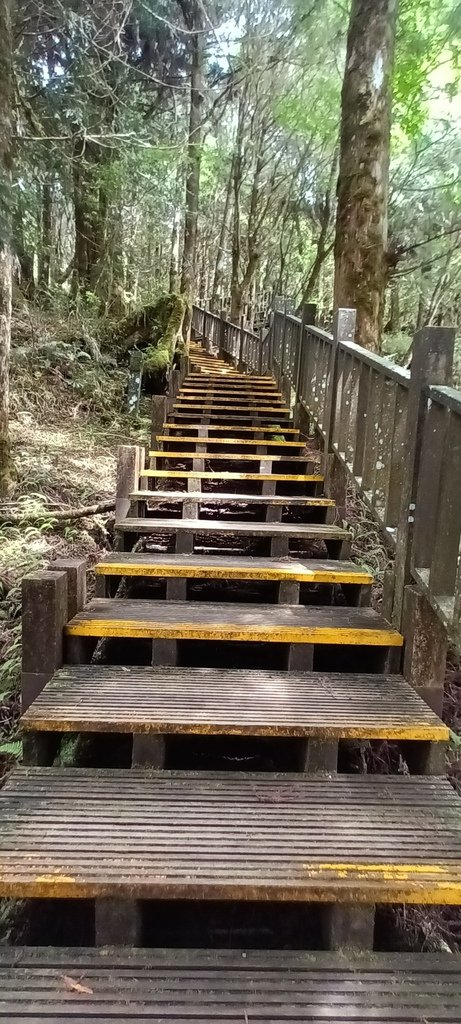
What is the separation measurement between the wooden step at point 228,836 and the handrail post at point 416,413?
2.98ft

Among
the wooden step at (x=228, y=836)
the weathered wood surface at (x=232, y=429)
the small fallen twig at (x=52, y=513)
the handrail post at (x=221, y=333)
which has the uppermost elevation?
the handrail post at (x=221, y=333)

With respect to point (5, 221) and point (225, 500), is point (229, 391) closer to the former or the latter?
point (5, 221)

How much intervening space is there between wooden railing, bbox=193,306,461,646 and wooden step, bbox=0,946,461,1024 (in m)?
1.00

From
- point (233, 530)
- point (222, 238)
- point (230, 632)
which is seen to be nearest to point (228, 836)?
point (230, 632)

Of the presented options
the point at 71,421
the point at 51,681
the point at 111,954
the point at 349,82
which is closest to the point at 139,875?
the point at 111,954

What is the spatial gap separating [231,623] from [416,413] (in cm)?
123

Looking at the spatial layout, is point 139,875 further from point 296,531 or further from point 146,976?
point 296,531

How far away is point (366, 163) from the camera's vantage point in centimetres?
502

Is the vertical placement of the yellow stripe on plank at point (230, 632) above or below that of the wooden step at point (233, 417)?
below

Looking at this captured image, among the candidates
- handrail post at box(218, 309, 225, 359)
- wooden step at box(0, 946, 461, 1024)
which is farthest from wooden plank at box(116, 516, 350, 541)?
handrail post at box(218, 309, 225, 359)

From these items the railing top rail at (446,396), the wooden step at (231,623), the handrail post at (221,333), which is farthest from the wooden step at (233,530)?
the handrail post at (221,333)

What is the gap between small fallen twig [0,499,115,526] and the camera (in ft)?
16.0

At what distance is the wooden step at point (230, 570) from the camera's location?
3014 millimetres

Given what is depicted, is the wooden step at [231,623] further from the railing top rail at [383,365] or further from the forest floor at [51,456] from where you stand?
the railing top rail at [383,365]
